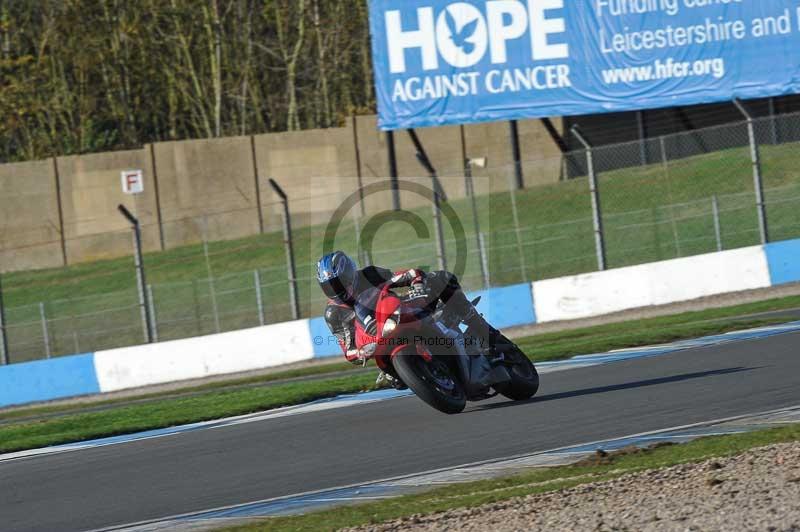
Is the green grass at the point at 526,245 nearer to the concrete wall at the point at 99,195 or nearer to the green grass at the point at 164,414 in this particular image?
the concrete wall at the point at 99,195

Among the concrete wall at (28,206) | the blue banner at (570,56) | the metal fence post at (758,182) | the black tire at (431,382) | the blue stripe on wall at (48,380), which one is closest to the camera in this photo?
the black tire at (431,382)

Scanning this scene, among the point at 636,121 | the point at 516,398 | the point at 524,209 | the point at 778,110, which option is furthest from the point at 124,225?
the point at 516,398

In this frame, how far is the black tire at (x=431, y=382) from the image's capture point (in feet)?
29.7

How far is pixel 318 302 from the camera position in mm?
22359

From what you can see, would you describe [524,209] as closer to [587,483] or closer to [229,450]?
[229,450]

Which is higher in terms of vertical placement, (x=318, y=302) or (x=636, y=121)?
(x=636, y=121)

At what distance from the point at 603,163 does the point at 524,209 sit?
473cm

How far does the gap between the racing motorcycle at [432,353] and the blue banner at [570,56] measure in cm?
1723

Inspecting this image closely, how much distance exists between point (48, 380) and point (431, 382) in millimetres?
12247

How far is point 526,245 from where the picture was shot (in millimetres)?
23406

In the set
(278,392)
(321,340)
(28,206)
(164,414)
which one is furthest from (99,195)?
(164,414)

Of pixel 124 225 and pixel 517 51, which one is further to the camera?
pixel 124 225

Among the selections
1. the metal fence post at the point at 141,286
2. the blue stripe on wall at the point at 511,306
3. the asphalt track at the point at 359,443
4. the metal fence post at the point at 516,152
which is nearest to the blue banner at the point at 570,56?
the metal fence post at the point at 516,152

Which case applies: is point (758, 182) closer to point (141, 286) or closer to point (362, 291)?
point (141, 286)
